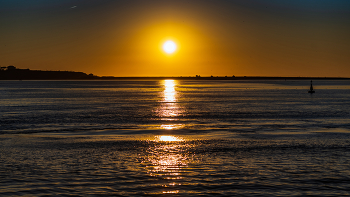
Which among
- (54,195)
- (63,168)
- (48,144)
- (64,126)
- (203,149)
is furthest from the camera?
(64,126)

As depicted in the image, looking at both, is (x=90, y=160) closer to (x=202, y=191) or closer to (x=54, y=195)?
(x=54, y=195)

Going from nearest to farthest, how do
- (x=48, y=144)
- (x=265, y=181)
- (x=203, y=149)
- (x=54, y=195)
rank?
(x=54, y=195), (x=265, y=181), (x=203, y=149), (x=48, y=144)

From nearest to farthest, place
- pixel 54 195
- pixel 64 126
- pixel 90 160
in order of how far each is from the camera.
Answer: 1. pixel 54 195
2. pixel 90 160
3. pixel 64 126

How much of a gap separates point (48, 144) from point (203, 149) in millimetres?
10583

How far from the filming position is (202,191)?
46.1 feet

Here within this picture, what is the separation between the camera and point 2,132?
31094 mm

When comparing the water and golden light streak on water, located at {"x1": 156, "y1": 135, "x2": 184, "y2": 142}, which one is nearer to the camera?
the water

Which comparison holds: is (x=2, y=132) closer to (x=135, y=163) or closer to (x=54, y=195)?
(x=135, y=163)

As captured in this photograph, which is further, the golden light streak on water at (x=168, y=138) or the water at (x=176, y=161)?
the golden light streak on water at (x=168, y=138)

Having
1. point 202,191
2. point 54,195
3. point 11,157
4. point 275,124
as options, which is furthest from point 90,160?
point 275,124

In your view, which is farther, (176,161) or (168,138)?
(168,138)

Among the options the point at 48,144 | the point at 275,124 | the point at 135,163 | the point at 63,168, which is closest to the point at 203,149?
the point at 135,163

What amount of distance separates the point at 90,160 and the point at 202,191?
7886 millimetres

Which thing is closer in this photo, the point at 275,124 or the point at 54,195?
the point at 54,195
